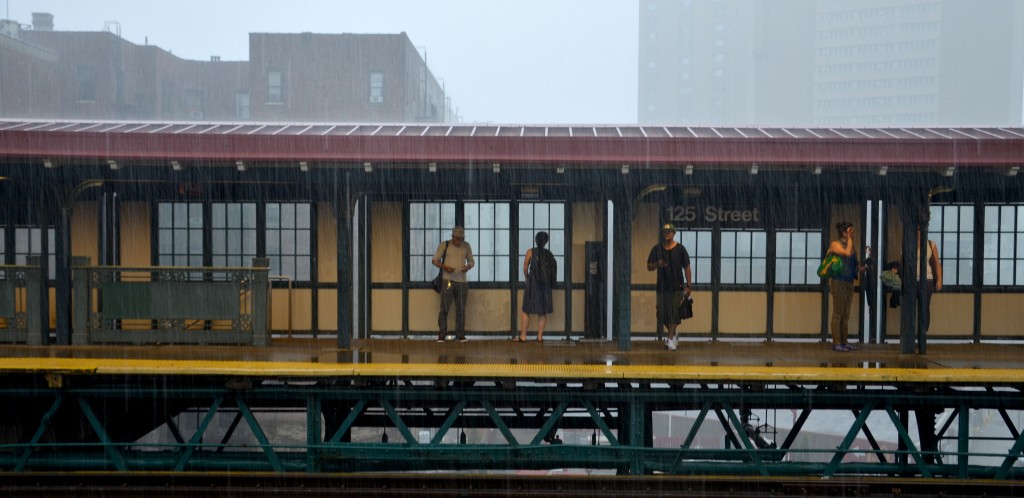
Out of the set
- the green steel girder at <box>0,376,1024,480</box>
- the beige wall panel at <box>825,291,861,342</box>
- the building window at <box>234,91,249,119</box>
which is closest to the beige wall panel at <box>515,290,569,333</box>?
the green steel girder at <box>0,376,1024,480</box>

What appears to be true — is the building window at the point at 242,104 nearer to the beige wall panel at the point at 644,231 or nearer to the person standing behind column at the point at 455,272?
the person standing behind column at the point at 455,272

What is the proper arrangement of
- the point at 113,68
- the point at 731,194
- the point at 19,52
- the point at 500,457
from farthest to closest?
the point at 113,68, the point at 19,52, the point at 731,194, the point at 500,457

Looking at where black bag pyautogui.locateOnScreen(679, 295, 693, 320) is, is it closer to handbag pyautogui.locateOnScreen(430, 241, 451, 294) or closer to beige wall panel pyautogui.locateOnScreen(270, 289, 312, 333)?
handbag pyautogui.locateOnScreen(430, 241, 451, 294)

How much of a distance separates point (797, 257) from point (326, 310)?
6574 millimetres

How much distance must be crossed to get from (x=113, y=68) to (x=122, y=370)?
46548 mm

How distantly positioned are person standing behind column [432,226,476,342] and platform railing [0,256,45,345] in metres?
4.69

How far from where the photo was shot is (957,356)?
9742 mm

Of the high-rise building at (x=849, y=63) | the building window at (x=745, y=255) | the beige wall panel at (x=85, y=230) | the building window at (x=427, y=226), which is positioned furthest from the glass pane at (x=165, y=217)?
the high-rise building at (x=849, y=63)

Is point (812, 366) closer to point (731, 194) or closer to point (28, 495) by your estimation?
point (731, 194)

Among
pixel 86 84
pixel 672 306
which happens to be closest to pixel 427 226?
pixel 672 306

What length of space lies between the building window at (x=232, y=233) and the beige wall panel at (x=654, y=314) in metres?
5.40

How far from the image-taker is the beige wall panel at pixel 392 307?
11508mm

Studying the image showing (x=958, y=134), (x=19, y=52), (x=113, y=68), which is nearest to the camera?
(x=958, y=134)

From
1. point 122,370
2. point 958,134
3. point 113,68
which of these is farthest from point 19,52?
point 958,134
